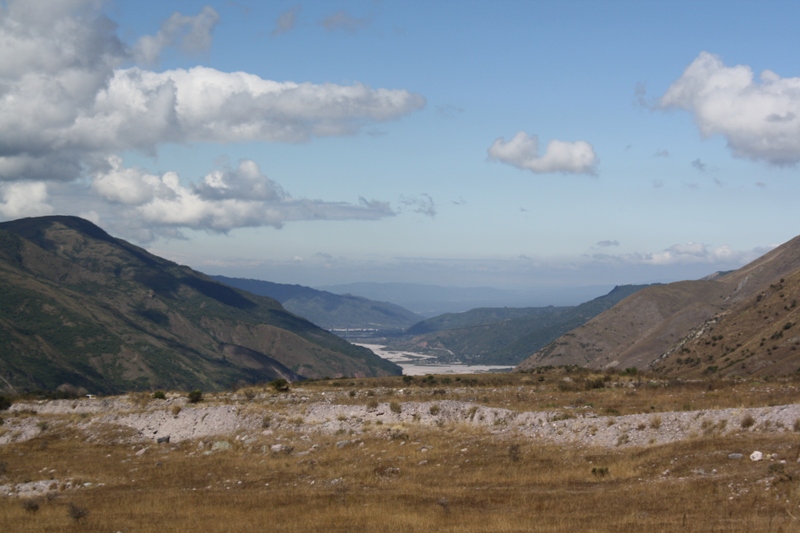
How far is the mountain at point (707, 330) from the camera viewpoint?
8044cm

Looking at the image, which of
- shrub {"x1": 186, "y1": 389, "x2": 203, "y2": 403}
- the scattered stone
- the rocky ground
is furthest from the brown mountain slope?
shrub {"x1": 186, "y1": 389, "x2": 203, "y2": 403}

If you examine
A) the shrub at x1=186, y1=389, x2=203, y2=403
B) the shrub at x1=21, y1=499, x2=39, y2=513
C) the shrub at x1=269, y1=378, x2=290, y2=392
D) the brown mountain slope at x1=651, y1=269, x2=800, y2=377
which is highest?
the brown mountain slope at x1=651, y1=269, x2=800, y2=377

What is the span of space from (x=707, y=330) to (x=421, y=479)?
10223 centimetres

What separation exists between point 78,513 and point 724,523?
1875 cm

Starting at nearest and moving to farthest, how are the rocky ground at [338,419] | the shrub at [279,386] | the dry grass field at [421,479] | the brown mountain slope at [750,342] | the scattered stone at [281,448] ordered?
the dry grass field at [421,479], the rocky ground at [338,419], the scattered stone at [281,448], the shrub at [279,386], the brown mountain slope at [750,342]

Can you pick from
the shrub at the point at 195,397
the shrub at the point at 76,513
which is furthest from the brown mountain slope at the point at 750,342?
the shrub at the point at 76,513

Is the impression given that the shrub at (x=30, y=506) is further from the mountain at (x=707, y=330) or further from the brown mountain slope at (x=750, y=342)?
the mountain at (x=707, y=330)

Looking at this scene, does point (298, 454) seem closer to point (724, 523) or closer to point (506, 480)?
point (506, 480)

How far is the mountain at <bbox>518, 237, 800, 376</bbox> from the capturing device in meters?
80.4

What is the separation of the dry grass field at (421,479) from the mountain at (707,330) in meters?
47.1

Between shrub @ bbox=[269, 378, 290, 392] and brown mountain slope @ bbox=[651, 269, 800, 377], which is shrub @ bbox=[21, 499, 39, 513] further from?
brown mountain slope @ bbox=[651, 269, 800, 377]

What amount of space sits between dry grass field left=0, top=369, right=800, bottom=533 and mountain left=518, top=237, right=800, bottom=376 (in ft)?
155

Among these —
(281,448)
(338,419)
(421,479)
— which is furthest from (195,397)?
(421,479)

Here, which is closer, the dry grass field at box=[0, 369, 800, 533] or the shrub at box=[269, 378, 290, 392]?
the dry grass field at box=[0, 369, 800, 533]
